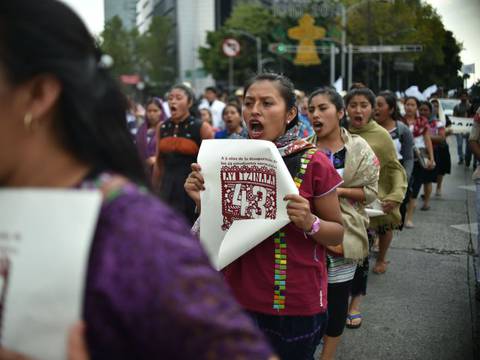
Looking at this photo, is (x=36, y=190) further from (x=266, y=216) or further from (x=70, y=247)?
(x=266, y=216)

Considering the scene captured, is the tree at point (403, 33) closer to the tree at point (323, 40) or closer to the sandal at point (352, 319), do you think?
the tree at point (323, 40)

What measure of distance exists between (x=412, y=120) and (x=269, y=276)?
6.89 meters

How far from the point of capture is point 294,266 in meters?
2.64

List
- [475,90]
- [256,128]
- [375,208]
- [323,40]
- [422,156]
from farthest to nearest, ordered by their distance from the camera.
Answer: [323,40] < [422,156] < [475,90] < [375,208] < [256,128]

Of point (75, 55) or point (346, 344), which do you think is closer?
point (75, 55)

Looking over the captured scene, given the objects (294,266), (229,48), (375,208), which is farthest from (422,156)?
(229,48)

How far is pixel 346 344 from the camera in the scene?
441 centimetres

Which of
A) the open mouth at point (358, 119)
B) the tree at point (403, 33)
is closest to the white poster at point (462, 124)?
the open mouth at point (358, 119)

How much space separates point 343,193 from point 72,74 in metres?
2.96

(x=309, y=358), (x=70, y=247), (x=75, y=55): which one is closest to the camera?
(x=70, y=247)

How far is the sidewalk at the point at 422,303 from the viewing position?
4292 mm

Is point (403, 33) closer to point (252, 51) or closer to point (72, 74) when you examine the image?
point (72, 74)

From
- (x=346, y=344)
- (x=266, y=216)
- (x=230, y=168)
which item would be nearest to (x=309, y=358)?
(x=266, y=216)

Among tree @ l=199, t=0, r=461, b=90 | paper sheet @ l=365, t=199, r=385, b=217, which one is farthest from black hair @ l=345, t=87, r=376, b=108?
tree @ l=199, t=0, r=461, b=90
